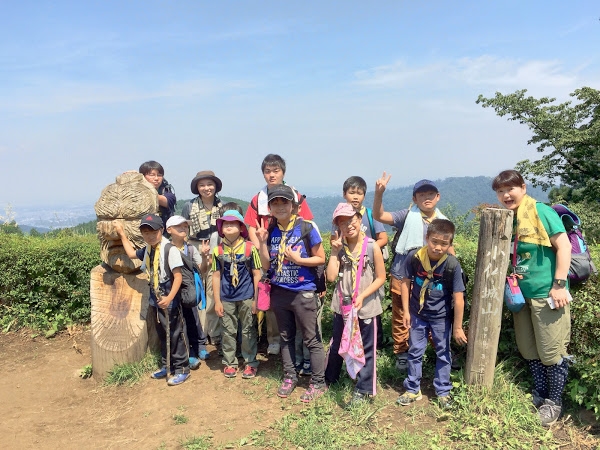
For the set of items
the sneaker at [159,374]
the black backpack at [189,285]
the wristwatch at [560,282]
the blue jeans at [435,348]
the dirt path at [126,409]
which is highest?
the wristwatch at [560,282]

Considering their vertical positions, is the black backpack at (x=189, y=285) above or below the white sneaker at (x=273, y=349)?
above

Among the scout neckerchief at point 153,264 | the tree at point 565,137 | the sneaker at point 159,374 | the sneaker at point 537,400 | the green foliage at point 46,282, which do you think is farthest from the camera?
the tree at point 565,137

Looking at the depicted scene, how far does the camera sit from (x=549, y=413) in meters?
3.64

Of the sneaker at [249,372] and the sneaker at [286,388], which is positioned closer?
the sneaker at [286,388]

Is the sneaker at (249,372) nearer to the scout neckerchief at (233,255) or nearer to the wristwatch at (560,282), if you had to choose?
the scout neckerchief at (233,255)

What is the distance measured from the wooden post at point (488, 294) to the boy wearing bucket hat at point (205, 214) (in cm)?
287

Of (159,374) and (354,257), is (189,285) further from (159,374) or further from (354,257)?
(354,257)

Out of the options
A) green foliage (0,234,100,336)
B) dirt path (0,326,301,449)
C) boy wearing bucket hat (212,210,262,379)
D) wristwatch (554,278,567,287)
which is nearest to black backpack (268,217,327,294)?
boy wearing bucket hat (212,210,262,379)

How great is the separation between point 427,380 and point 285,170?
2778mm

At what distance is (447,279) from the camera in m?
3.73

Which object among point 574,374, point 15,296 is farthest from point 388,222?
point 15,296

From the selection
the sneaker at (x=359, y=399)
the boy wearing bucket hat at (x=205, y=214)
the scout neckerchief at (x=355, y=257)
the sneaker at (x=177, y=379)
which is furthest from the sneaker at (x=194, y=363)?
the scout neckerchief at (x=355, y=257)

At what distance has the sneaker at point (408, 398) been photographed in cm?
394

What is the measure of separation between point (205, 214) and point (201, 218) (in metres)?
0.07
